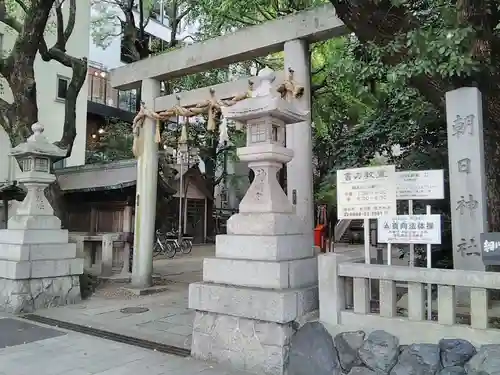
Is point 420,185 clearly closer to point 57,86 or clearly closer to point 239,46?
point 239,46

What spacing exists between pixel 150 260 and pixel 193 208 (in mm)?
14953

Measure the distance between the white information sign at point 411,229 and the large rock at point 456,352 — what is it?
34.4 inches

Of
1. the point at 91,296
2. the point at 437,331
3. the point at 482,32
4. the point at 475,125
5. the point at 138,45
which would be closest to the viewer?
the point at 437,331

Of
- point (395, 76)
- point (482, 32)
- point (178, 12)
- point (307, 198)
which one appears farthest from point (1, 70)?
point (178, 12)

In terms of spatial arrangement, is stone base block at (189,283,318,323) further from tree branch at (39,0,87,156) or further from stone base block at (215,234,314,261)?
tree branch at (39,0,87,156)

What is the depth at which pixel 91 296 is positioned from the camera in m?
8.88

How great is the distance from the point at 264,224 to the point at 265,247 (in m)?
0.25

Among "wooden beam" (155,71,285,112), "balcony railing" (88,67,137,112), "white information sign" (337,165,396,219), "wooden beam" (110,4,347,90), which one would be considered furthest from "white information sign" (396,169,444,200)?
"balcony railing" (88,67,137,112)

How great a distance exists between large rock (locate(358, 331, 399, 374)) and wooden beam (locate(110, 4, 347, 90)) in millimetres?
4825

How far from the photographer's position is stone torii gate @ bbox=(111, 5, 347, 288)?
6977 mm

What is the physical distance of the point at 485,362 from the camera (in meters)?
3.30

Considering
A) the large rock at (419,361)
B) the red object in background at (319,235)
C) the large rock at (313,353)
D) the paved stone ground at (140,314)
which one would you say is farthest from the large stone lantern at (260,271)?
the red object in background at (319,235)

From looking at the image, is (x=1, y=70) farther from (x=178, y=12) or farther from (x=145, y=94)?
(x=178, y=12)

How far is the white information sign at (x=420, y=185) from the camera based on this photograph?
14.0ft
